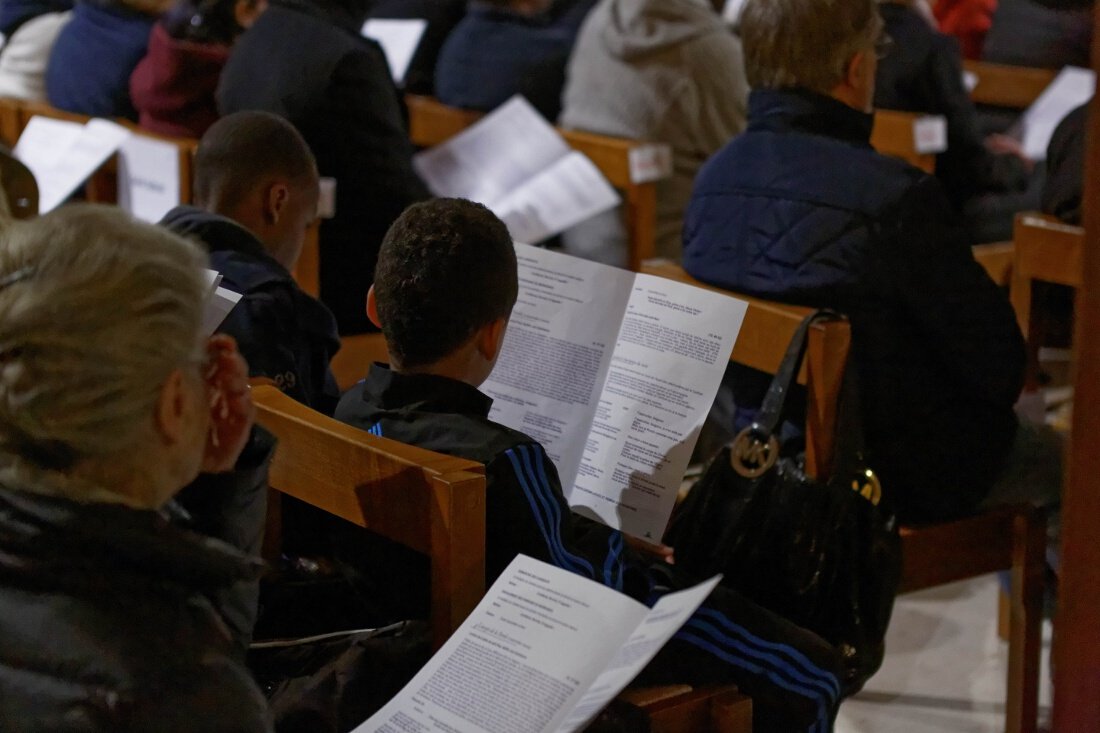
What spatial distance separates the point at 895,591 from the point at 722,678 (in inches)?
18.8

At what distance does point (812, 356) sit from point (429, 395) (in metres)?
0.55

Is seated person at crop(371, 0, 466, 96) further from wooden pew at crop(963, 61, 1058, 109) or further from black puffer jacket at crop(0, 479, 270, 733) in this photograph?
black puffer jacket at crop(0, 479, 270, 733)

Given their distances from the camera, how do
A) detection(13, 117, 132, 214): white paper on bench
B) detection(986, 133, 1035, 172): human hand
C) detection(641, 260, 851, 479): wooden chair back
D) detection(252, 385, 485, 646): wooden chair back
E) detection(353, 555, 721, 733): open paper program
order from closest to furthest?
detection(353, 555, 721, 733): open paper program → detection(252, 385, 485, 646): wooden chair back → detection(641, 260, 851, 479): wooden chair back → detection(13, 117, 132, 214): white paper on bench → detection(986, 133, 1035, 172): human hand

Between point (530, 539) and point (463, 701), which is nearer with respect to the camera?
point (463, 701)

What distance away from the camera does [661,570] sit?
1.60m

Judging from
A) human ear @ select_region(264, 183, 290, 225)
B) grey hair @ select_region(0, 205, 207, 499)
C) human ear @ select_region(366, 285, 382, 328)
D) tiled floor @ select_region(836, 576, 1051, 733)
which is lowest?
tiled floor @ select_region(836, 576, 1051, 733)

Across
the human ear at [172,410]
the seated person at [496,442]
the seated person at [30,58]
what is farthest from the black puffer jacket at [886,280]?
the seated person at [30,58]

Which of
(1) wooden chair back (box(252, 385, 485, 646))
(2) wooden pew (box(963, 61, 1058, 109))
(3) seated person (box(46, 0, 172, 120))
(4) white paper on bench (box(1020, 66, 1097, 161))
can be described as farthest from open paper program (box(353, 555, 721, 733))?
(2) wooden pew (box(963, 61, 1058, 109))

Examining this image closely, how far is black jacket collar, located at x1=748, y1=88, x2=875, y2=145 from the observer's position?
212 cm

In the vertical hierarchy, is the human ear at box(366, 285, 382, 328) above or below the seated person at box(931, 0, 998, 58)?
above

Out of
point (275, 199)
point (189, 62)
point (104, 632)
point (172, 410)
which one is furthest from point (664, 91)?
point (104, 632)

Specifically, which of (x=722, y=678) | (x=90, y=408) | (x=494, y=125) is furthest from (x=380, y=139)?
(x=90, y=408)

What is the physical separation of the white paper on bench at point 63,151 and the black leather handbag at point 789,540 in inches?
74.4

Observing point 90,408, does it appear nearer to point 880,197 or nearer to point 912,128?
point 880,197
